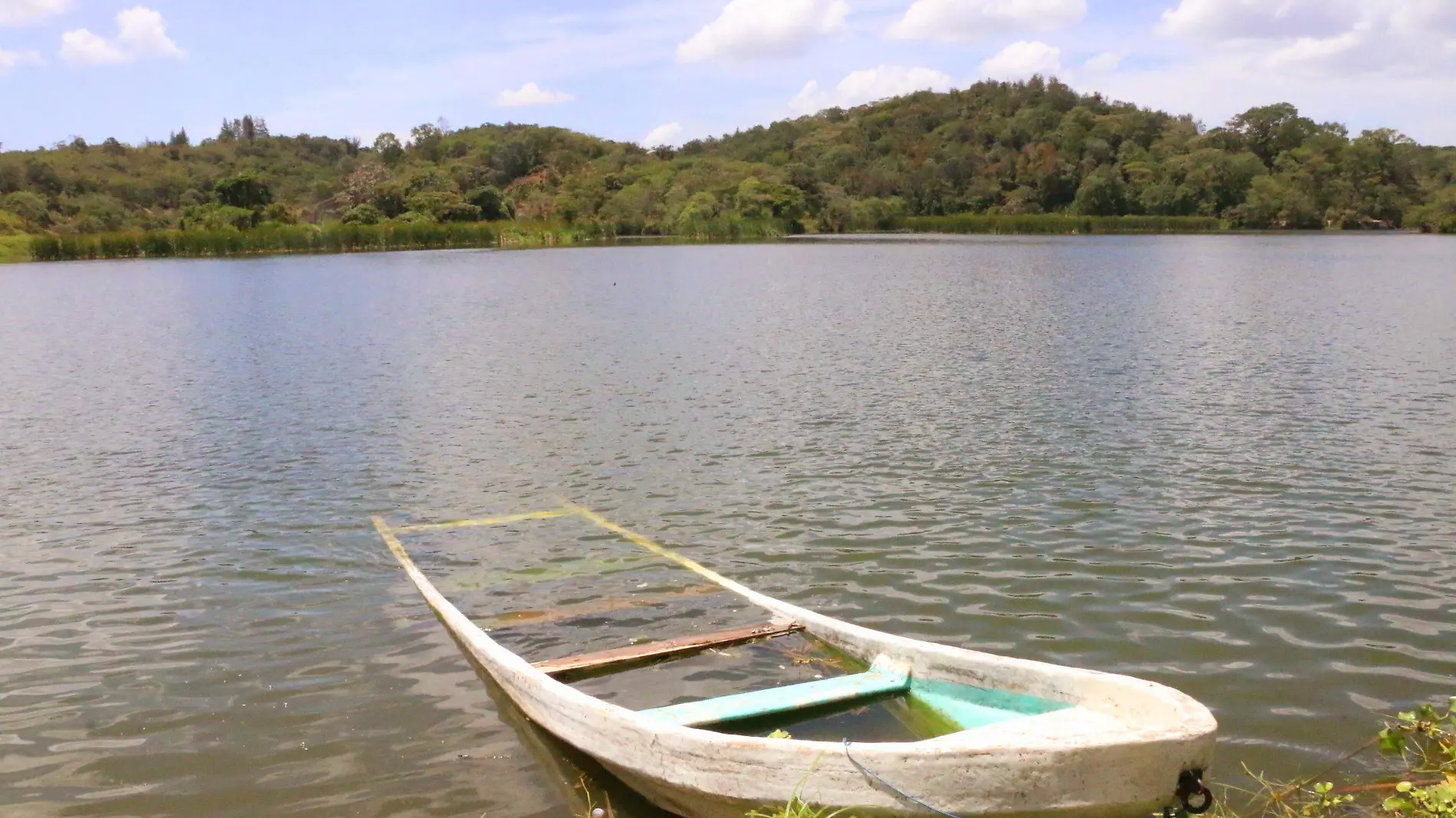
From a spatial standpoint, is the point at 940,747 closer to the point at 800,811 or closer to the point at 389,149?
the point at 800,811

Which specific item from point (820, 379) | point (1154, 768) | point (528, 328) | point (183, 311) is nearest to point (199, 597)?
point (1154, 768)

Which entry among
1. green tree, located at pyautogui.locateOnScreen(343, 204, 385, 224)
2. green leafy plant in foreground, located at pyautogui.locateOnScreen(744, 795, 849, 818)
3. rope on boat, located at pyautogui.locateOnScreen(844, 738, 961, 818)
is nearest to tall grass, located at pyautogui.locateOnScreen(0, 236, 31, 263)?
green tree, located at pyautogui.locateOnScreen(343, 204, 385, 224)

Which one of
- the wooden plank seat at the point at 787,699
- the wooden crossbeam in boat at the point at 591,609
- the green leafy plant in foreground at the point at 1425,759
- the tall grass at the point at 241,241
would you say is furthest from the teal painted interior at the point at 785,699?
the tall grass at the point at 241,241

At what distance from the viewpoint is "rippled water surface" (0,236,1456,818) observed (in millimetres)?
6988

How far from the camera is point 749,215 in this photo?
120 meters

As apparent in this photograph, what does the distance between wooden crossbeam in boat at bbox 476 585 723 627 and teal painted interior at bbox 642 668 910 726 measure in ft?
9.19

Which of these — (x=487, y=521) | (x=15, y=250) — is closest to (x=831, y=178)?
(x=15, y=250)

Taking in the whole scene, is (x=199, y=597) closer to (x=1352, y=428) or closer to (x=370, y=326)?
(x=1352, y=428)

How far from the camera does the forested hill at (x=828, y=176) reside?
393ft

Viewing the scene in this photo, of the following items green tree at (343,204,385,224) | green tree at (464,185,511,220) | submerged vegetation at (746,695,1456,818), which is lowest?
submerged vegetation at (746,695,1456,818)

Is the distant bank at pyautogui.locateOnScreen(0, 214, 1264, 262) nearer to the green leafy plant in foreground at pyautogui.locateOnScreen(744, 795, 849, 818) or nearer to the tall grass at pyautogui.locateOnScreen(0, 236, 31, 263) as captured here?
the tall grass at pyautogui.locateOnScreen(0, 236, 31, 263)

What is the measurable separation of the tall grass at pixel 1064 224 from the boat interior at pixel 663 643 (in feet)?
336

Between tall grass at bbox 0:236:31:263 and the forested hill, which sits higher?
the forested hill

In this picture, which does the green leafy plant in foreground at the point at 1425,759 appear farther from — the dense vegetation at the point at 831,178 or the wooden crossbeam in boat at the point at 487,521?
the dense vegetation at the point at 831,178
